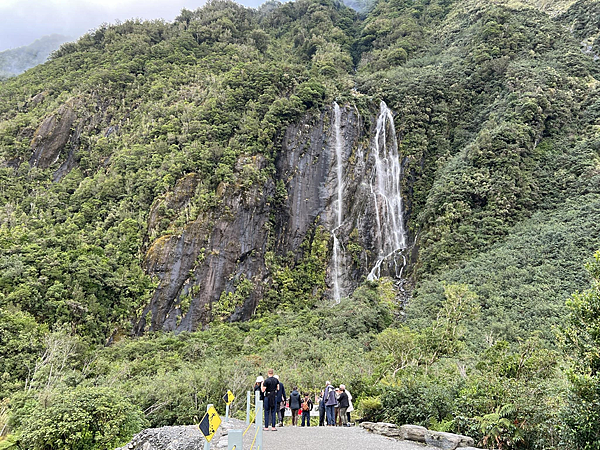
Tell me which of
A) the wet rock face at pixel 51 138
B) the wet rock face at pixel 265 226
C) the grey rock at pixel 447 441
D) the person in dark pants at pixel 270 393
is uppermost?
the wet rock face at pixel 51 138

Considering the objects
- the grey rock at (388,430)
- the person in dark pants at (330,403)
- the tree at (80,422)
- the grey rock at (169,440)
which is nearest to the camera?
the grey rock at (169,440)

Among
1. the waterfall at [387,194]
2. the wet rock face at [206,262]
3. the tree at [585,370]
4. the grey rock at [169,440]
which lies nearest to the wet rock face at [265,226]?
the wet rock face at [206,262]

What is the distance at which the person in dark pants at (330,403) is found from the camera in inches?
451

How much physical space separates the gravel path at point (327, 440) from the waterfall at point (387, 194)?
25383mm

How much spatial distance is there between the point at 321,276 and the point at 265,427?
25.9 meters

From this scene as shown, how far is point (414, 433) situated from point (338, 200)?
30311 millimetres

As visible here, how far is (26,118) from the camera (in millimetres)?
40688

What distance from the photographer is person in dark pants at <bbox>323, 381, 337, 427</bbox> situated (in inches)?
451

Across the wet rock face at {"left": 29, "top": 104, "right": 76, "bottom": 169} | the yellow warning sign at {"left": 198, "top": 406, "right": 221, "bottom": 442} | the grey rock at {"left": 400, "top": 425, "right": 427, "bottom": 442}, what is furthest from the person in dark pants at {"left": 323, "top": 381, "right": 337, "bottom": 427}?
the wet rock face at {"left": 29, "top": 104, "right": 76, "bottom": 169}

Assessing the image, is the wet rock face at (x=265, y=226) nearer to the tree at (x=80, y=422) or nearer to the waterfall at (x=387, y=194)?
the waterfall at (x=387, y=194)

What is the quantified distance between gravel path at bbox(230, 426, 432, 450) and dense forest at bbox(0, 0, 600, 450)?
4.98 feet

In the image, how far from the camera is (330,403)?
37.6 ft

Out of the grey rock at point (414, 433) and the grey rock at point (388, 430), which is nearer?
the grey rock at point (414, 433)

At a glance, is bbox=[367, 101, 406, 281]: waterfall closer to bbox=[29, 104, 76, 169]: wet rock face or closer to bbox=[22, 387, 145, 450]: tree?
bbox=[22, 387, 145, 450]: tree
